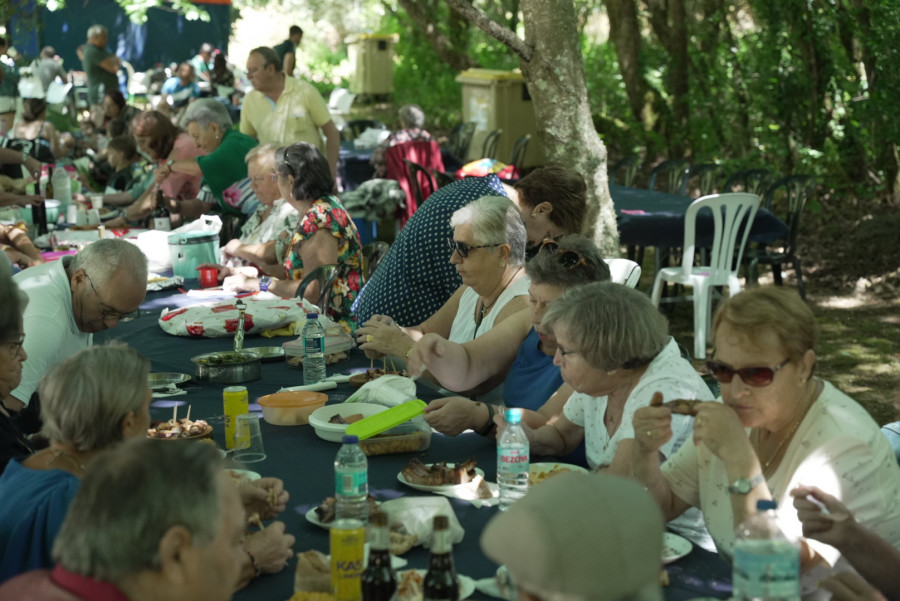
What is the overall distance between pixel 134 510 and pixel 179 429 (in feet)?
5.11

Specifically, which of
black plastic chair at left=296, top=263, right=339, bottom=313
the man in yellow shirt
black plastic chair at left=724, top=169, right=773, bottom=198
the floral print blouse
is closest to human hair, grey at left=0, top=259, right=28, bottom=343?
black plastic chair at left=296, top=263, right=339, bottom=313

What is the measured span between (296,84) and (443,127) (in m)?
10.7

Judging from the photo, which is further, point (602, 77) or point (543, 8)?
point (602, 77)

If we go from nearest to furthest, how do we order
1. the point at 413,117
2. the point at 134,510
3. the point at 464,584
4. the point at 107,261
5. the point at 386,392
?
1. the point at 134,510
2. the point at 464,584
3. the point at 386,392
4. the point at 107,261
5. the point at 413,117

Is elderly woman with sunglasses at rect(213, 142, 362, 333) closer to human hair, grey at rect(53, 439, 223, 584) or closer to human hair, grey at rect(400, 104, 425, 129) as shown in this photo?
human hair, grey at rect(53, 439, 223, 584)

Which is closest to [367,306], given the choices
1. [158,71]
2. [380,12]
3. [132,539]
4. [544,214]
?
[544,214]

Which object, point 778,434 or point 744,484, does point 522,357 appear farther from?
point 744,484

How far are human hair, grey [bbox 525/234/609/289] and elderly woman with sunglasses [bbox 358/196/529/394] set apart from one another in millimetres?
516

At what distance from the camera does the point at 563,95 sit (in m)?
6.45

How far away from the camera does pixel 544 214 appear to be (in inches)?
171

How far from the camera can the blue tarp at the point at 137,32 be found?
2031 cm

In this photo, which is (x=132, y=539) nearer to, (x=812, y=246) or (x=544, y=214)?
(x=544, y=214)

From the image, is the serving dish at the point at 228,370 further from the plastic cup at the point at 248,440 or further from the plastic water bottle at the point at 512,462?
the plastic water bottle at the point at 512,462

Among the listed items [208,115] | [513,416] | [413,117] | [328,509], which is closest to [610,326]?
[513,416]
